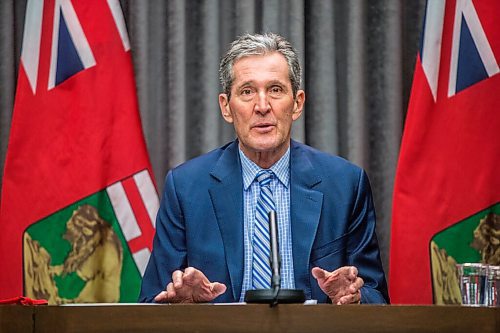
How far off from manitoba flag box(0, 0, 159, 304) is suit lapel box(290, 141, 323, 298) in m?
0.93

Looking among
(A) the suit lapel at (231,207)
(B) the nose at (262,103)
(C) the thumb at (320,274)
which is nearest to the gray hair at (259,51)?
(B) the nose at (262,103)

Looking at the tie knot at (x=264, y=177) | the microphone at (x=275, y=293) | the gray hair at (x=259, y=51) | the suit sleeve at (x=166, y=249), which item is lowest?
the microphone at (x=275, y=293)

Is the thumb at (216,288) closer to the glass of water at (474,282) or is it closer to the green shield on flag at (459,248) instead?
→ the glass of water at (474,282)

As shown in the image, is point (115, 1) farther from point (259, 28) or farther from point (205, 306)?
point (205, 306)

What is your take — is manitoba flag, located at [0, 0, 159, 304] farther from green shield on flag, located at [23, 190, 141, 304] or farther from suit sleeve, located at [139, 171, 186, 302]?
suit sleeve, located at [139, 171, 186, 302]

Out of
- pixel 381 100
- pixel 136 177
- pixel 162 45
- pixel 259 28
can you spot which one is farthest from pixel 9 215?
pixel 381 100

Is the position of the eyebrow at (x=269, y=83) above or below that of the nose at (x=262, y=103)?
above

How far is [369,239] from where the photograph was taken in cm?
277

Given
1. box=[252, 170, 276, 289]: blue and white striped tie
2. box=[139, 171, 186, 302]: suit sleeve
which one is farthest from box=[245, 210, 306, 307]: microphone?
box=[139, 171, 186, 302]: suit sleeve

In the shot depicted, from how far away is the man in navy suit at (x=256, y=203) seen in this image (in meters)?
2.72

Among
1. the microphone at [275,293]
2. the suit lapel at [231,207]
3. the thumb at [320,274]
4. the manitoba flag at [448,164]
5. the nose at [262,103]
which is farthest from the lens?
the manitoba flag at [448,164]

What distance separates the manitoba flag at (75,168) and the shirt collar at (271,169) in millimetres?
834

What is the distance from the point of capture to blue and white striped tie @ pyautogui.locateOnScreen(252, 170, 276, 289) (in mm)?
2705

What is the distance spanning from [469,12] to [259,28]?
3.21ft
